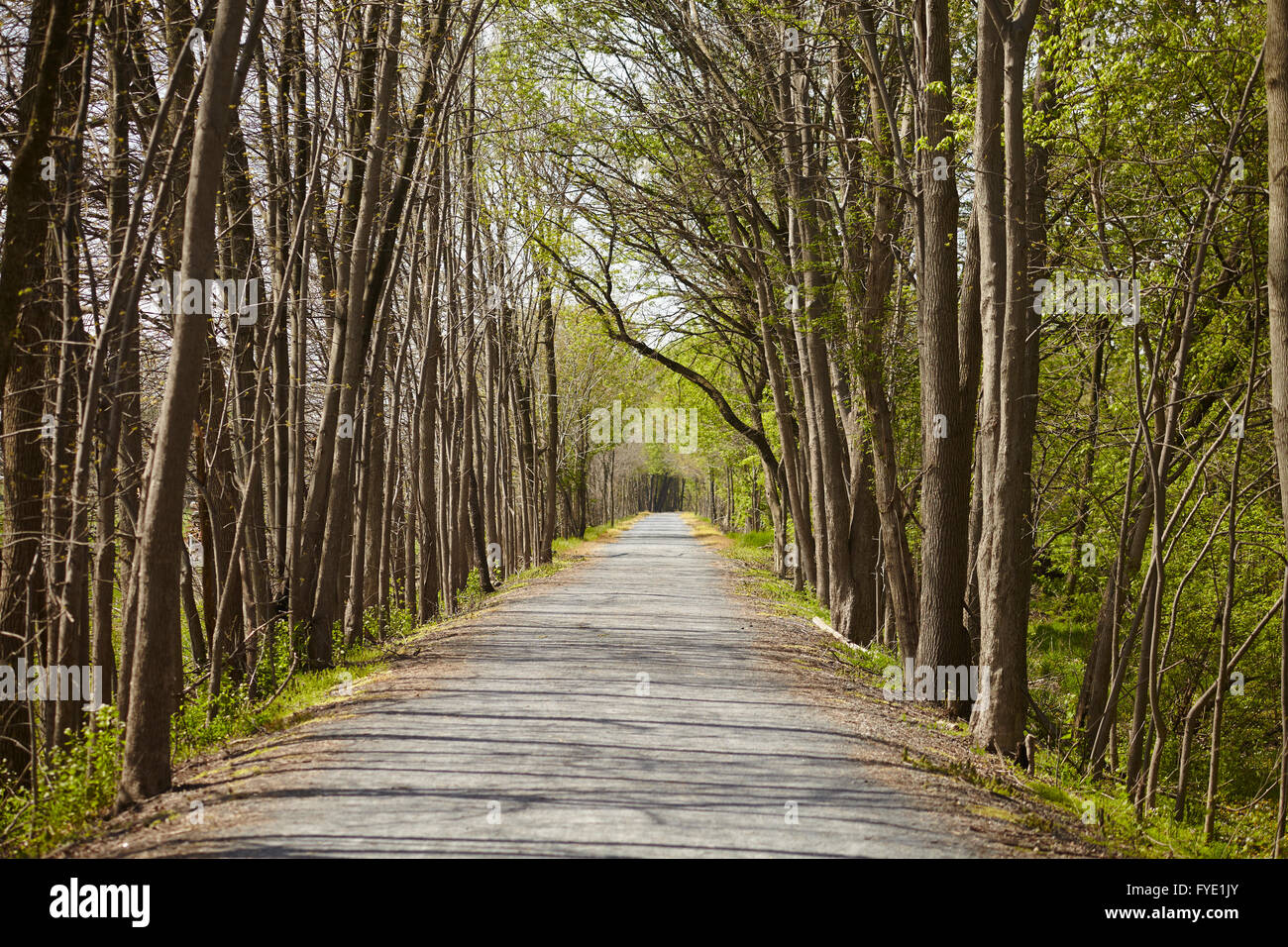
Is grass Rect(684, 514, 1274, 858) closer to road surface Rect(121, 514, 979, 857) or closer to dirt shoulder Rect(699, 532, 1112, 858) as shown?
dirt shoulder Rect(699, 532, 1112, 858)

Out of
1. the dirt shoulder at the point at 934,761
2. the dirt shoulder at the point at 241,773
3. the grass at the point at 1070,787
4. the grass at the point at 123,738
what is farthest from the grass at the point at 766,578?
the dirt shoulder at the point at 241,773

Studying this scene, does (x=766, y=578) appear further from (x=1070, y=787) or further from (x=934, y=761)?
(x=934, y=761)

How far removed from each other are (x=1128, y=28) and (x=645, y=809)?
32.8 ft

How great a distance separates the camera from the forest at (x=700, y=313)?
9109 millimetres

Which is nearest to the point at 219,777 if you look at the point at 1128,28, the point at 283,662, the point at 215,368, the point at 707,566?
the point at 283,662

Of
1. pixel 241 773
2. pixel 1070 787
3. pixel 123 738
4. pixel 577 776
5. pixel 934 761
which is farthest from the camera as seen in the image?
pixel 1070 787

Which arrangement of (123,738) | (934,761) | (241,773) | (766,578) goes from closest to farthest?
(241,773) → (934,761) → (123,738) → (766,578)

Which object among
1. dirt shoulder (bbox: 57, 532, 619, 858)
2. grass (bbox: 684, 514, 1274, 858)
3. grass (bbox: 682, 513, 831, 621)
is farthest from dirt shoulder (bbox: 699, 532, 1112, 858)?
grass (bbox: 682, 513, 831, 621)

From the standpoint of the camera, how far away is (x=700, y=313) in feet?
79.9

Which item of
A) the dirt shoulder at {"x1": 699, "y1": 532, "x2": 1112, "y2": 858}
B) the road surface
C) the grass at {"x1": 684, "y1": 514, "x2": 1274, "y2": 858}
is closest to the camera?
the road surface

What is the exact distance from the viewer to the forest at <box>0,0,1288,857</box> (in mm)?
9109

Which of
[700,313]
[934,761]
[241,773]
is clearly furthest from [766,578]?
[241,773]

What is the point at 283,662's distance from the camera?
1314 centimetres

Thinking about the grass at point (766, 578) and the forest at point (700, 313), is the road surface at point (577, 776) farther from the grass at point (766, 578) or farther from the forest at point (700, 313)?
the grass at point (766, 578)
